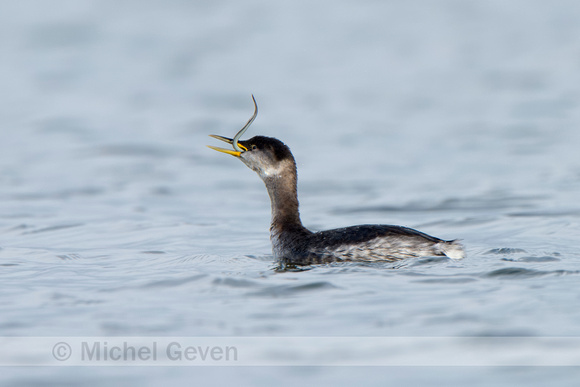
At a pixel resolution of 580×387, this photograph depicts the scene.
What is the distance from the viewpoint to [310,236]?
361 inches

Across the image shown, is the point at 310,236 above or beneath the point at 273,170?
beneath

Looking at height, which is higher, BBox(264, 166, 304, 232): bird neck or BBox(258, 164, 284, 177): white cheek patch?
BBox(258, 164, 284, 177): white cheek patch

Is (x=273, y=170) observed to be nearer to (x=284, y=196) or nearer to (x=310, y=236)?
(x=284, y=196)

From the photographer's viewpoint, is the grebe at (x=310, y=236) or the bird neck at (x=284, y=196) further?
the bird neck at (x=284, y=196)

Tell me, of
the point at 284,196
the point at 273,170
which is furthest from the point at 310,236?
the point at 273,170

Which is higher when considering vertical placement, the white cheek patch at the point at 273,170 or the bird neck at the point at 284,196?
the white cheek patch at the point at 273,170

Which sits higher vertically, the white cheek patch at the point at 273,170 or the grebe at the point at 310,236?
the white cheek patch at the point at 273,170

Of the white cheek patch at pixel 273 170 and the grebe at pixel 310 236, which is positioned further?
the white cheek patch at pixel 273 170

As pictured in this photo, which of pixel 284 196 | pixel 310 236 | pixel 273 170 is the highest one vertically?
pixel 273 170

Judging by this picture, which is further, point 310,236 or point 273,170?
point 273,170

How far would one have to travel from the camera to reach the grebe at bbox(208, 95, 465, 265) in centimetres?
855

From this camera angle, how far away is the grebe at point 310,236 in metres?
8.55

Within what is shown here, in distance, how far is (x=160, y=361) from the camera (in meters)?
5.97

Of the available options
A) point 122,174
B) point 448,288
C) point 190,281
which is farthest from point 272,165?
point 122,174
